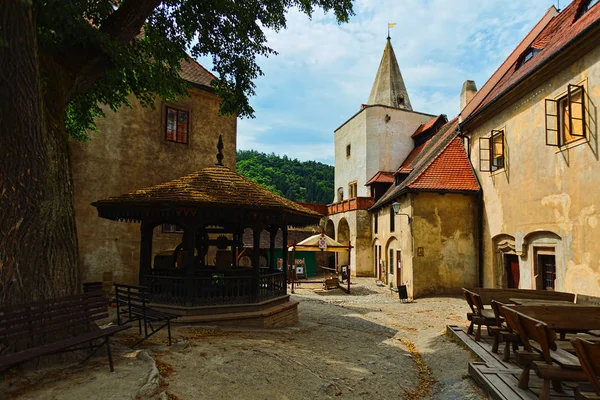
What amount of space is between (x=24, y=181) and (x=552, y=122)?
44.6 ft

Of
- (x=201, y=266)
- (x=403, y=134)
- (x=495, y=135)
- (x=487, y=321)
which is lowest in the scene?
(x=487, y=321)

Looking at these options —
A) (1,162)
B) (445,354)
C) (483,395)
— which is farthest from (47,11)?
(445,354)

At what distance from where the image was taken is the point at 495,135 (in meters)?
15.4

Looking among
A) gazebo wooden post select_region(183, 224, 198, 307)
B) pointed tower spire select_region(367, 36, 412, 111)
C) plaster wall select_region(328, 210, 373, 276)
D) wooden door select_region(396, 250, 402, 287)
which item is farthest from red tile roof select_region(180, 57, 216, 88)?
pointed tower spire select_region(367, 36, 412, 111)

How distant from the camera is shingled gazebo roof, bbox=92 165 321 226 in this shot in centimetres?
896

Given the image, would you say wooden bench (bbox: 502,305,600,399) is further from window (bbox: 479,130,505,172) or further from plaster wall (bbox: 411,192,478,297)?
plaster wall (bbox: 411,192,478,297)

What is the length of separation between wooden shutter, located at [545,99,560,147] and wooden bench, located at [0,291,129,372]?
12.7m

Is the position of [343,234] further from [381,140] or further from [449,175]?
[449,175]

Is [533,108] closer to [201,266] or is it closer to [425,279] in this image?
[425,279]

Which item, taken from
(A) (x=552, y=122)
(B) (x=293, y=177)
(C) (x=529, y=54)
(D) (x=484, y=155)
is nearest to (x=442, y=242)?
(D) (x=484, y=155)

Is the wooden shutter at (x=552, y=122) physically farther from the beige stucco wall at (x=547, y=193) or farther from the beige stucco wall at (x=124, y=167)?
the beige stucco wall at (x=124, y=167)

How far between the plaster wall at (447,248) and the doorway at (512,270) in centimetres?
202

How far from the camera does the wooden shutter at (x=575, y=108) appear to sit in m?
10.5

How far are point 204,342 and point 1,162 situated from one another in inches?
170
